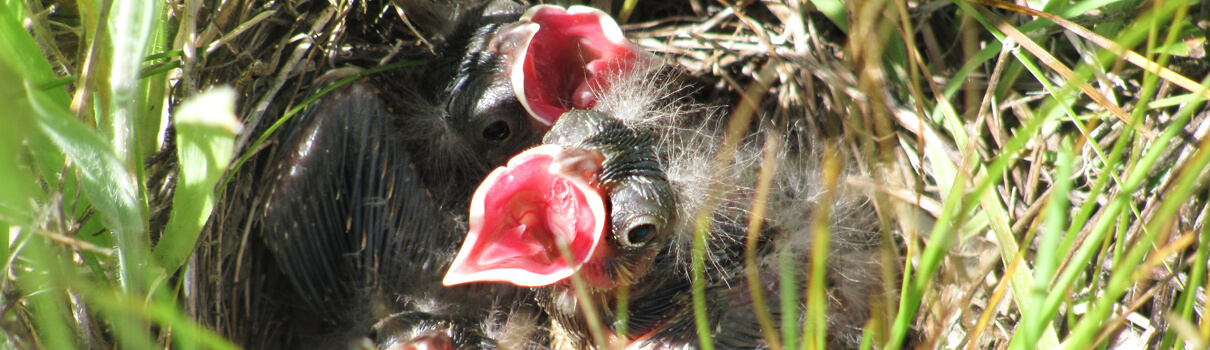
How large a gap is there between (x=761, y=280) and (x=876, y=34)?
40 centimetres

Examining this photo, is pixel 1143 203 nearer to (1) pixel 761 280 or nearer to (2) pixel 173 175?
(1) pixel 761 280

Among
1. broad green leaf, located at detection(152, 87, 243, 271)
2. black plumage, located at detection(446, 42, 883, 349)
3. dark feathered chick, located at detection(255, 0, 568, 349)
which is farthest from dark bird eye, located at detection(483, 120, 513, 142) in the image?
broad green leaf, located at detection(152, 87, 243, 271)

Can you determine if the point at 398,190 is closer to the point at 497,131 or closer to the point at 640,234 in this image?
the point at 497,131

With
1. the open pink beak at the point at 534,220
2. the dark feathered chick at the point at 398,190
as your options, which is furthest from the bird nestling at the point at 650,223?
the dark feathered chick at the point at 398,190

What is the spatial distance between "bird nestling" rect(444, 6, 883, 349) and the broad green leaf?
0.92 feet

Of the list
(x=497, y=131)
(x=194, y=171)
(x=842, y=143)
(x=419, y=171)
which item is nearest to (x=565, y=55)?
(x=497, y=131)

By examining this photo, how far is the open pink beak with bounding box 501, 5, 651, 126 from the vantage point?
1.11 metres

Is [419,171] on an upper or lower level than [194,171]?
lower

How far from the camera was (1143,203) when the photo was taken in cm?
110

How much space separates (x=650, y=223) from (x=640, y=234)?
0.03m

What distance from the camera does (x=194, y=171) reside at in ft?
2.50

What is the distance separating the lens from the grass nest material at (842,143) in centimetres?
69

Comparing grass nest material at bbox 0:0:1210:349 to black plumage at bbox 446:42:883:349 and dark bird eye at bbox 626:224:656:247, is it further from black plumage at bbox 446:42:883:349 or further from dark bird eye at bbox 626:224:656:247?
dark bird eye at bbox 626:224:656:247

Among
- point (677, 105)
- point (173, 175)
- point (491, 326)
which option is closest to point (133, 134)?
point (173, 175)
